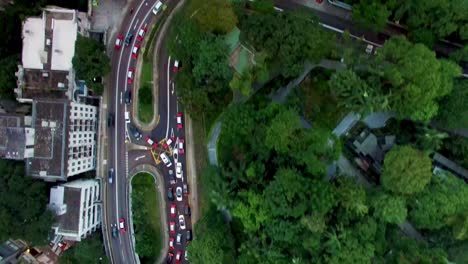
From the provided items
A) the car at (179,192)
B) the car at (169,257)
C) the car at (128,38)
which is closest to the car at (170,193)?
the car at (179,192)

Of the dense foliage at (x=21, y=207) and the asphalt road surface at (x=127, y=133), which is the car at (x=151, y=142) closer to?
the asphalt road surface at (x=127, y=133)

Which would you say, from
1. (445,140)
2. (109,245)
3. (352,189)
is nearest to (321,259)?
(352,189)

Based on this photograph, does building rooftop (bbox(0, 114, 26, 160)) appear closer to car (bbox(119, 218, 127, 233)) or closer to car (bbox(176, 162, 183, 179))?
car (bbox(119, 218, 127, 233))

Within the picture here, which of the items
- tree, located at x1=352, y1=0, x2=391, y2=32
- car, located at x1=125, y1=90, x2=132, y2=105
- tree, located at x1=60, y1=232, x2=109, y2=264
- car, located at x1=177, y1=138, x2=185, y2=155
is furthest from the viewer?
car, located at x1=125, y1=90, x2=132, y2=105

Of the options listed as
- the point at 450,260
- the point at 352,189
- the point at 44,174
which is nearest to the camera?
the point at 352,189

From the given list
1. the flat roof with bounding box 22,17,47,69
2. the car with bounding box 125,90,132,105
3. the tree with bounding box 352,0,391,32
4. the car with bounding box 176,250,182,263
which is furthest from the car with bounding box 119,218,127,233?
the tree with bounding box 352,0,391,32

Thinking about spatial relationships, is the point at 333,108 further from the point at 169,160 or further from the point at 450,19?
the point at 169,160

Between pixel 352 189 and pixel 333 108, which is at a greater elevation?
pixel 333 108
